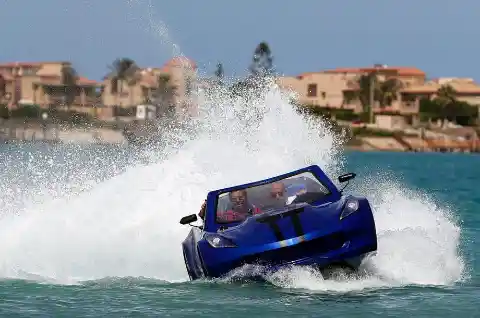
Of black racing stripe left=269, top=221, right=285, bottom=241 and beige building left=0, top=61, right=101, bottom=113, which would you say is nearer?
black racing stripe left=269, top=221, right=285, bottom=241

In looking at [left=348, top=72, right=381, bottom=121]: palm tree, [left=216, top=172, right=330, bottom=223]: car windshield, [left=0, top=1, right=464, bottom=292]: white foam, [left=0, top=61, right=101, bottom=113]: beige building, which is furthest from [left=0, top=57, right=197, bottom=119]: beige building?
[left=348, top=72, right=381, bottom=121]: palm tree

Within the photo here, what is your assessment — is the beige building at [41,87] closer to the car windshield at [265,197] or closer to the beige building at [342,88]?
the car windshield at [265,197]

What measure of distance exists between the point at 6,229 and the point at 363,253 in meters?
6.62

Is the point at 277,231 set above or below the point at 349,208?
below

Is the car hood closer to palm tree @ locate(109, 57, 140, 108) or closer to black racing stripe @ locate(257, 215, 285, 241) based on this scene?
black racing stripe @ locate(257, 215, 285, 241)

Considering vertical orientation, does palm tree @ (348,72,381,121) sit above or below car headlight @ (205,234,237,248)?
below

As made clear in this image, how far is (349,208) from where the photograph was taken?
14.5 meters

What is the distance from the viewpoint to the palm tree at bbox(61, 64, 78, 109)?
70.2m

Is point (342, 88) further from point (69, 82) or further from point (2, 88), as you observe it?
point (69, 82)

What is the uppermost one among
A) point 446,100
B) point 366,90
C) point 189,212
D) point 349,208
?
point 349,208

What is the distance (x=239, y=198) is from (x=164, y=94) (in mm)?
51270

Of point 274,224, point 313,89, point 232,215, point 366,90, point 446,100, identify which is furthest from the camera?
point 366,90

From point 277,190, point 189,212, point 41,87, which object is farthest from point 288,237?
point 41,87

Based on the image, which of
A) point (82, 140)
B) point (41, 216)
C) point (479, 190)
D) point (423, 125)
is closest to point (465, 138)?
point (423, 125)
